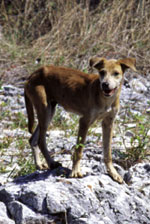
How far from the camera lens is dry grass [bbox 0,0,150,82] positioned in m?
9.34

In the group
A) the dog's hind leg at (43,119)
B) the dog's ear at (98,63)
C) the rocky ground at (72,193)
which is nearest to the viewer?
the rocky ground at (72,193)

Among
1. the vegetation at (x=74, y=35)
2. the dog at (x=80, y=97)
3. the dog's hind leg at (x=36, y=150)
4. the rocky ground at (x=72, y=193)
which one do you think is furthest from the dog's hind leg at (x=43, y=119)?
the vegetation at (x=74, y=35)

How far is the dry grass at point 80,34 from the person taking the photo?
30.7 ft

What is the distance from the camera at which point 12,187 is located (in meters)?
4.21

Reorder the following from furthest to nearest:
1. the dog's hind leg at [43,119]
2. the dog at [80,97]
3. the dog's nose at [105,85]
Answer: the dog's hind leg at [43,119], the dog at [80,97], the dog's nose at [105,85]

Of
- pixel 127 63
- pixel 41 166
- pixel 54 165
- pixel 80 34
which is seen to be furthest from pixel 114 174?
pixel 80 34

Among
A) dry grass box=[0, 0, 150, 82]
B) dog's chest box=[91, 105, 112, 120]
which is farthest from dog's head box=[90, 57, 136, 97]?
dry grass box=[0, 0, 150, 82]

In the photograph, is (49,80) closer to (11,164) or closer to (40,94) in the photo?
(40,94)

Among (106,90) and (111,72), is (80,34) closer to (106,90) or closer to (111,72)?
(111,72)

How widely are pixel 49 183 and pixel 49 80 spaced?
1.53 meters

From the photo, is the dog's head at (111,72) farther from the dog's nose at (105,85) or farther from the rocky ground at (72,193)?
the rocky ground at (72,193)

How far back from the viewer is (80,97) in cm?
508

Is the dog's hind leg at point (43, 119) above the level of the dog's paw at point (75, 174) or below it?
above

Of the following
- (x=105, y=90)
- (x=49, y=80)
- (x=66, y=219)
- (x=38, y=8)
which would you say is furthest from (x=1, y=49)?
(x=66, y=219)
